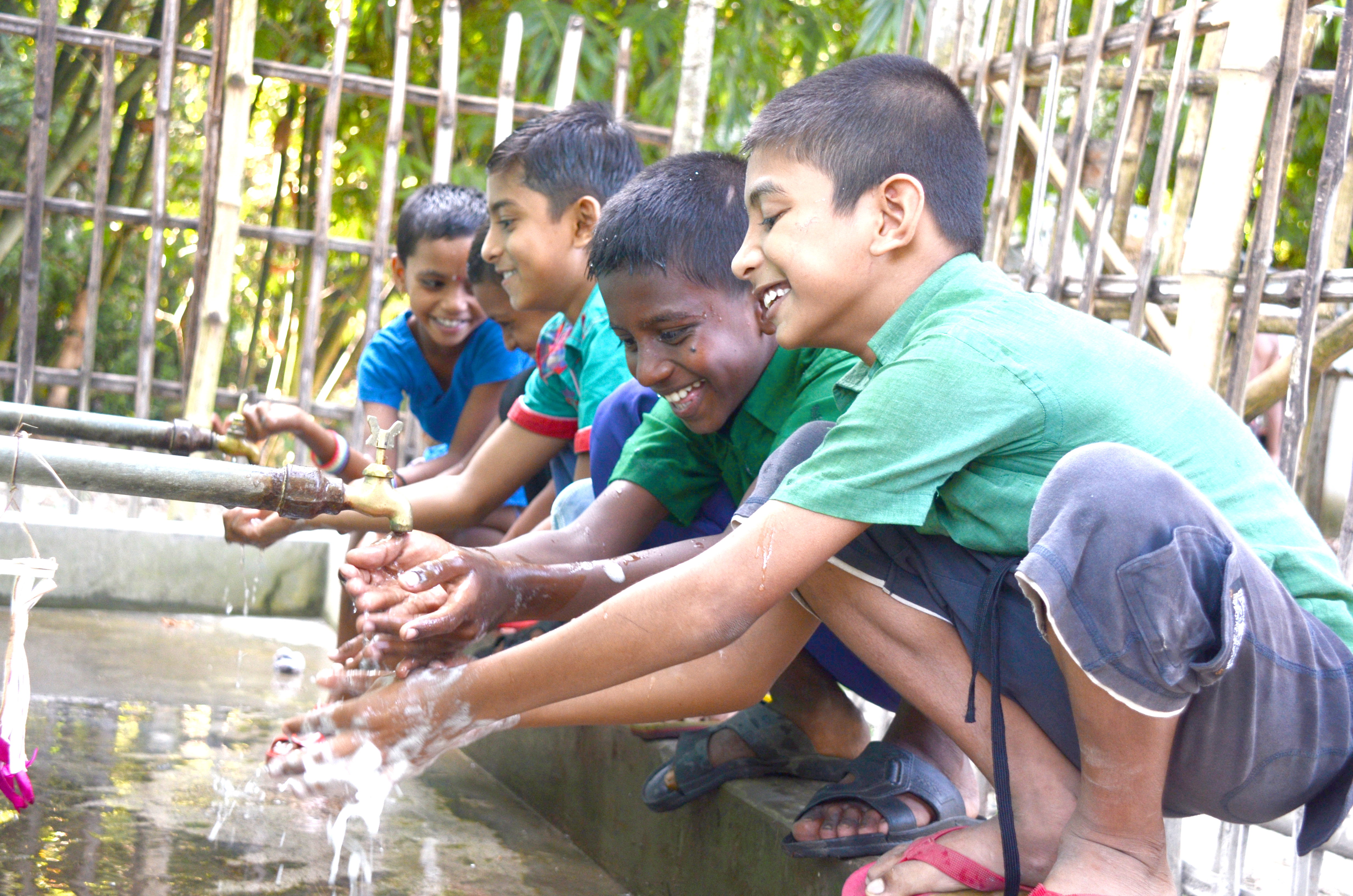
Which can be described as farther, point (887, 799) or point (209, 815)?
point (209, 815)

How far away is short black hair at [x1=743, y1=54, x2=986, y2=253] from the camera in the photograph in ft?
5.13

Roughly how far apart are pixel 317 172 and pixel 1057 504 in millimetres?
6258

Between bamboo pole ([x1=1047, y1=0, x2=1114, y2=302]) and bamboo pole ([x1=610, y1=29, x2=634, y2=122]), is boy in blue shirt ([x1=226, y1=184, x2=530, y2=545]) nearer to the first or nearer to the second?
bamboo pole ([x1=610, y1=29, x2=634, y2=122])

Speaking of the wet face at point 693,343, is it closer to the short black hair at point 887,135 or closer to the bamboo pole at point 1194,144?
the short black hair at point 887,135

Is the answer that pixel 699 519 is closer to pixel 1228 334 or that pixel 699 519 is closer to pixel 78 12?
pixel 1228 334

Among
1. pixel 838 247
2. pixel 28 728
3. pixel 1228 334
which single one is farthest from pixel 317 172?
pixel 838 247

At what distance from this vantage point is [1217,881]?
2.08m

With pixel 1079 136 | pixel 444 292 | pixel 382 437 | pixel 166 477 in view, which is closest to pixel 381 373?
pixel 444 292

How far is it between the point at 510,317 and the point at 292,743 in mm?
1392

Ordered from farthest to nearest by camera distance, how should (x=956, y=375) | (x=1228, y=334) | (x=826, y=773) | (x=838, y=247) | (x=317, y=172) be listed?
(x=317, y=172), (x=1228, y=334), (x=826, y=773), (x=838, y=247), (x=956, y=375)

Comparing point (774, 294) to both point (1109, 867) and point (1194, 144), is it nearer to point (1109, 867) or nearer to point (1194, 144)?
point (1109, 867)

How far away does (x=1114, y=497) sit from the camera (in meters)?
1.17

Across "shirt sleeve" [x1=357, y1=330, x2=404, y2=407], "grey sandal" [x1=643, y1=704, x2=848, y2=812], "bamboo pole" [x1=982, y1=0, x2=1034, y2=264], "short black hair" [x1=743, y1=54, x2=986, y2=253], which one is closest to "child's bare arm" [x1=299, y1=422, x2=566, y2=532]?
"grey sandal" [x1=643, y1=704, x2=848, y2=812]

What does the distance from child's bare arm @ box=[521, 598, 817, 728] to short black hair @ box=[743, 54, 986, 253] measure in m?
0.55
